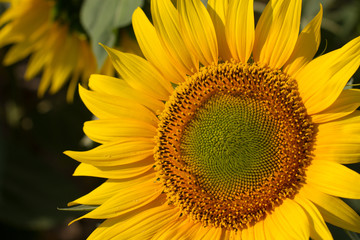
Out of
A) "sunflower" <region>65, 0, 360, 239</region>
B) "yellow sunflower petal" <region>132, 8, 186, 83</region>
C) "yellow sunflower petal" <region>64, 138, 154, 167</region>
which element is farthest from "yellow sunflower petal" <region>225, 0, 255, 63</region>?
"yellow sunflower petal" <region>64, 138, 154, 167</region>

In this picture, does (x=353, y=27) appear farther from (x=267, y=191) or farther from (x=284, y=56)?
(x=267, y=191)

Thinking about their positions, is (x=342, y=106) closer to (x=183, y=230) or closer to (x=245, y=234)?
(x=245, y=234)

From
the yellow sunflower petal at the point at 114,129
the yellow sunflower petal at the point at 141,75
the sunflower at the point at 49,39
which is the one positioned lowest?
the yellow sunflower petal at the point at 114,129

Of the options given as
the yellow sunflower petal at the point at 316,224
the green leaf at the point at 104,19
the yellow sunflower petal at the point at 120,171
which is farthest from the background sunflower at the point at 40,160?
the yellow sunflower petal at the point at 316,224

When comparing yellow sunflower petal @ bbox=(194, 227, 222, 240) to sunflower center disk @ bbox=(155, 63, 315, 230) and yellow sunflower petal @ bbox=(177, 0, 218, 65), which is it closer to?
sunflower center disk @ bbox=(155, 63, 315, 230)

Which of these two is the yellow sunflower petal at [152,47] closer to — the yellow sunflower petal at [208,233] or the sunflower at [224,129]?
the sunflower at [224,129]

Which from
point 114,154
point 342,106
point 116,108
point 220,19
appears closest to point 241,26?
point 220,19

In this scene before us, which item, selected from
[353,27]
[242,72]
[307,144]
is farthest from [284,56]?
[353,27]
